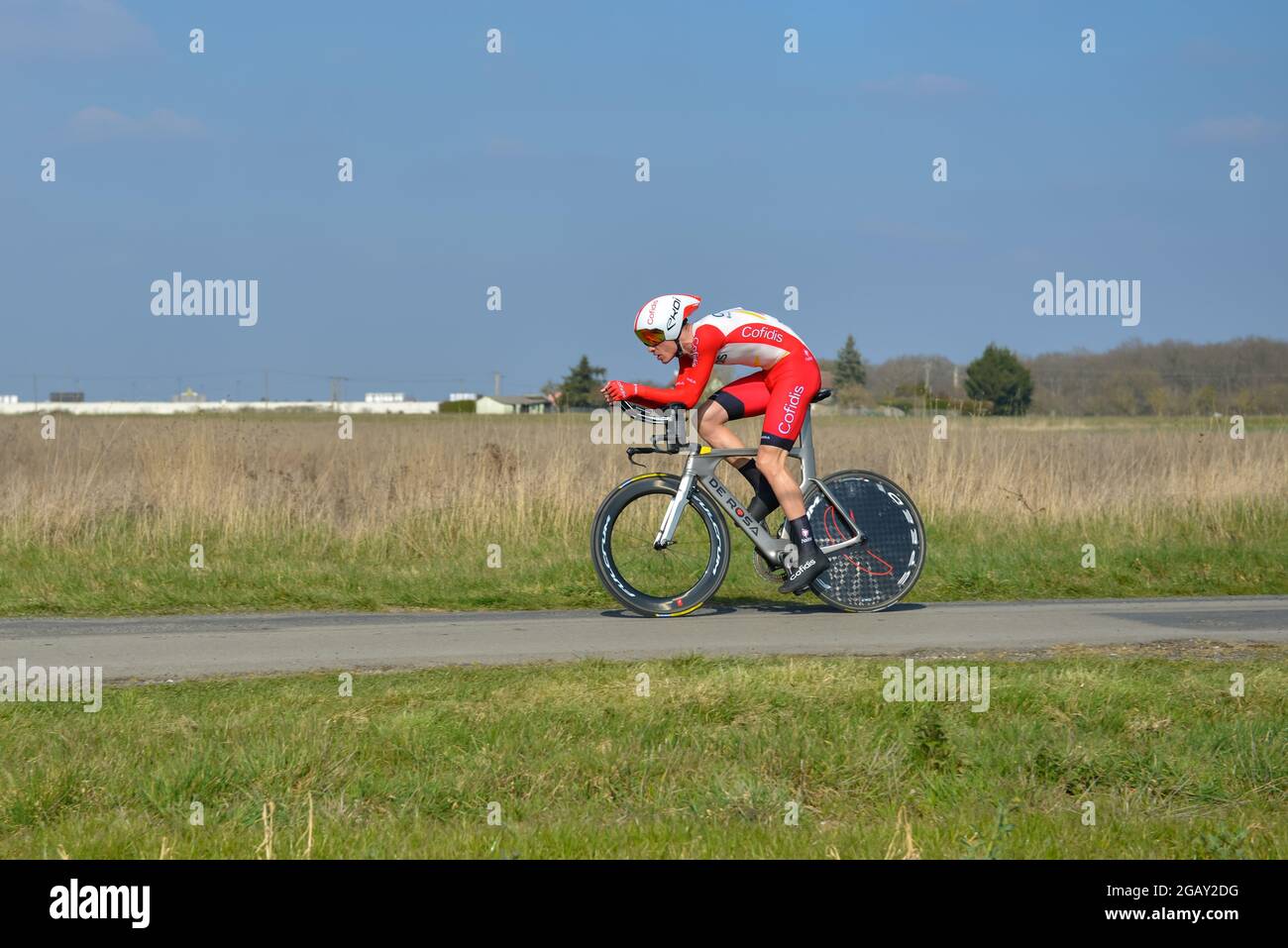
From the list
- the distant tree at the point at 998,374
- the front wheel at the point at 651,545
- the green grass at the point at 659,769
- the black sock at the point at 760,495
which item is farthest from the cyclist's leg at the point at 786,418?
the distant tree at the point at 998,374

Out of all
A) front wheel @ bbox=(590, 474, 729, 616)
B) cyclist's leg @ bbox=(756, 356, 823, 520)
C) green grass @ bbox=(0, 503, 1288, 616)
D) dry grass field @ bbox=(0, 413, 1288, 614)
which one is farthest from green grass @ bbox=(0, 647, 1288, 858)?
dry grass field @ bbox=(0, 413, 1288, 614)

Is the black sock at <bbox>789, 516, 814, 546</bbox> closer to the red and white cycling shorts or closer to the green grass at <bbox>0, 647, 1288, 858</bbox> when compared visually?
the red and white cycling shorts

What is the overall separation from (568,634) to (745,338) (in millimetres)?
2332

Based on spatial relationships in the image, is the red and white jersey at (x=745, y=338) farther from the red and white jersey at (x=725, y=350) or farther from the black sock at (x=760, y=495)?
the black sock at (x=760, y=495)

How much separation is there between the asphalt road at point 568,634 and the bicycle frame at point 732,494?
1.66ft

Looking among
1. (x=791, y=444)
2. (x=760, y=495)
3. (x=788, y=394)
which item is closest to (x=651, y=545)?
(x=760, y=495)

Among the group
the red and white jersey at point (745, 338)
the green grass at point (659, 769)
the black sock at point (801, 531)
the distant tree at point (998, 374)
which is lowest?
the green grass at point (659, 769)

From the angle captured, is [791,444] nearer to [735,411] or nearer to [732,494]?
[735,411]

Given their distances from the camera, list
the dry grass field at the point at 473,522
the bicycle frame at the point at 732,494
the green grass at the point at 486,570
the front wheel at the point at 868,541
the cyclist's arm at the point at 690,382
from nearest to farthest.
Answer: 1. the cyclist's arm at the point at 690,382
2. the bicycle frame at the point at 732,494
3. the front wheel at the point at 868,541
4. the green grass at the point at 486,570
5. the dry grass field at the point at 473,522

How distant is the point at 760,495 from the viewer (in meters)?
10.1

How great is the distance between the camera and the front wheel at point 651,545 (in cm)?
973
